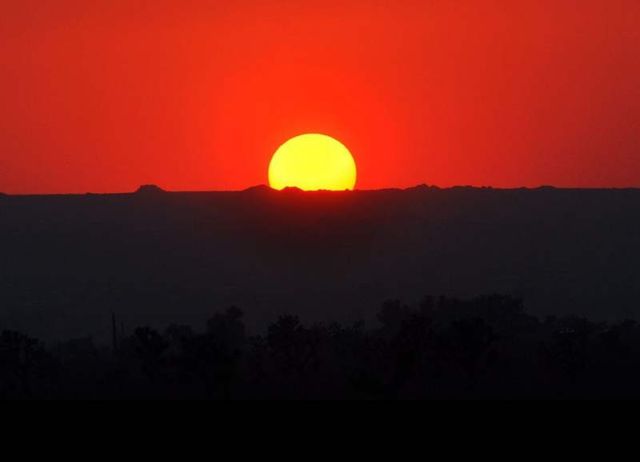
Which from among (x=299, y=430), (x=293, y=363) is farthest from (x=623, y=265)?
(x=299, y=430)

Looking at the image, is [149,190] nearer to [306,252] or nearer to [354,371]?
[306,252]

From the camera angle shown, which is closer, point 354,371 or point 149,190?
point 354,371

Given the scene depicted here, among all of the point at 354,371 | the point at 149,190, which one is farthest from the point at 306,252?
the point at 354,371

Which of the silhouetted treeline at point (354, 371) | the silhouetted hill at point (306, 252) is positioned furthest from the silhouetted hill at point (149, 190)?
the silhouetted treeline at point (354, 371)

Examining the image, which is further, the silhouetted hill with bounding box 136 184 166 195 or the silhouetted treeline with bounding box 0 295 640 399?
the silhouetted hill with bounding box 136 184 166 195

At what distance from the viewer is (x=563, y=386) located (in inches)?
1955

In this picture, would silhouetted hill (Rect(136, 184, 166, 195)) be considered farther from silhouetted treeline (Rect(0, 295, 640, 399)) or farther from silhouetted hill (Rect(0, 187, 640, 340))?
silhouetted treeline (Rect(0, 295, 640, 399))

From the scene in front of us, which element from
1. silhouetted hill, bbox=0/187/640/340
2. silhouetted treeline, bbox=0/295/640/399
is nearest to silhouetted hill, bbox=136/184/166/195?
silhouetted hill, bbox=0/187/640/340

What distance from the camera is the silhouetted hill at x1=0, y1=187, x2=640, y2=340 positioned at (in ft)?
401

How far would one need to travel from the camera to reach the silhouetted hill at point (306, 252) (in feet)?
401

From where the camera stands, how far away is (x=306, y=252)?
139250 millimetres

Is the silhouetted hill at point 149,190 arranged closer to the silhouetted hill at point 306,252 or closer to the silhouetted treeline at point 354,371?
the silhouetted hill at point 306,252

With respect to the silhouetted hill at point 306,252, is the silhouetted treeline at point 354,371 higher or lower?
lower

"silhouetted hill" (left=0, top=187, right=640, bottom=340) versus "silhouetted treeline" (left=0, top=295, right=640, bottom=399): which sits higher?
"silhouetted hill" (left=0, top=187, right=640, bottom=340)
